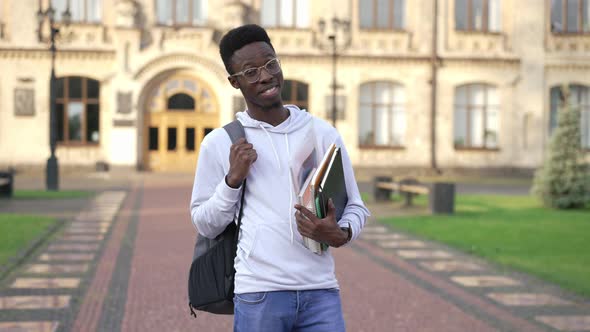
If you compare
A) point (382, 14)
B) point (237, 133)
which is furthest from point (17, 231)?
point (382, 14)

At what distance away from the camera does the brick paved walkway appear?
676cm

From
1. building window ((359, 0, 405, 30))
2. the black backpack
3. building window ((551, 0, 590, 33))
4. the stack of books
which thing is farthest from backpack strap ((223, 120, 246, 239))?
building window ((551, 0, 590, 33))

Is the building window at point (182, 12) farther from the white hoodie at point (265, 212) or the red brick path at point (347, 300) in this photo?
the white hoodie at point (265, 212)

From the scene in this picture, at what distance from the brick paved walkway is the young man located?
3764mm

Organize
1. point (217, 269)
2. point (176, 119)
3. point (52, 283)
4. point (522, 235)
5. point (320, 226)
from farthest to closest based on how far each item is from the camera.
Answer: point (176, 119) < point (522, 235) < point (52, 283) < point (217, 269) < point (320, 226)

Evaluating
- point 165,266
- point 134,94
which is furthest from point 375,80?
point 165,266

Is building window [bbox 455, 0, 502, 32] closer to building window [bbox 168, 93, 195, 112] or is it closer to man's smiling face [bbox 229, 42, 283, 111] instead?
building window [bbox 168, 93, 195, 112]

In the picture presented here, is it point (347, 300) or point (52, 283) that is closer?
point (347, 300)

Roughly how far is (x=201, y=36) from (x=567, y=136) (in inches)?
693

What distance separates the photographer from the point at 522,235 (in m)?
13.2

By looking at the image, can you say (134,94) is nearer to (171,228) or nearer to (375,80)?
(375,80)

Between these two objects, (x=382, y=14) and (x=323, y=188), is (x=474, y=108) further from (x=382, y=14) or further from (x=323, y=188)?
(x=323, y=188)

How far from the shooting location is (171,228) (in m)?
14.1

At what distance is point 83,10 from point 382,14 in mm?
12555
